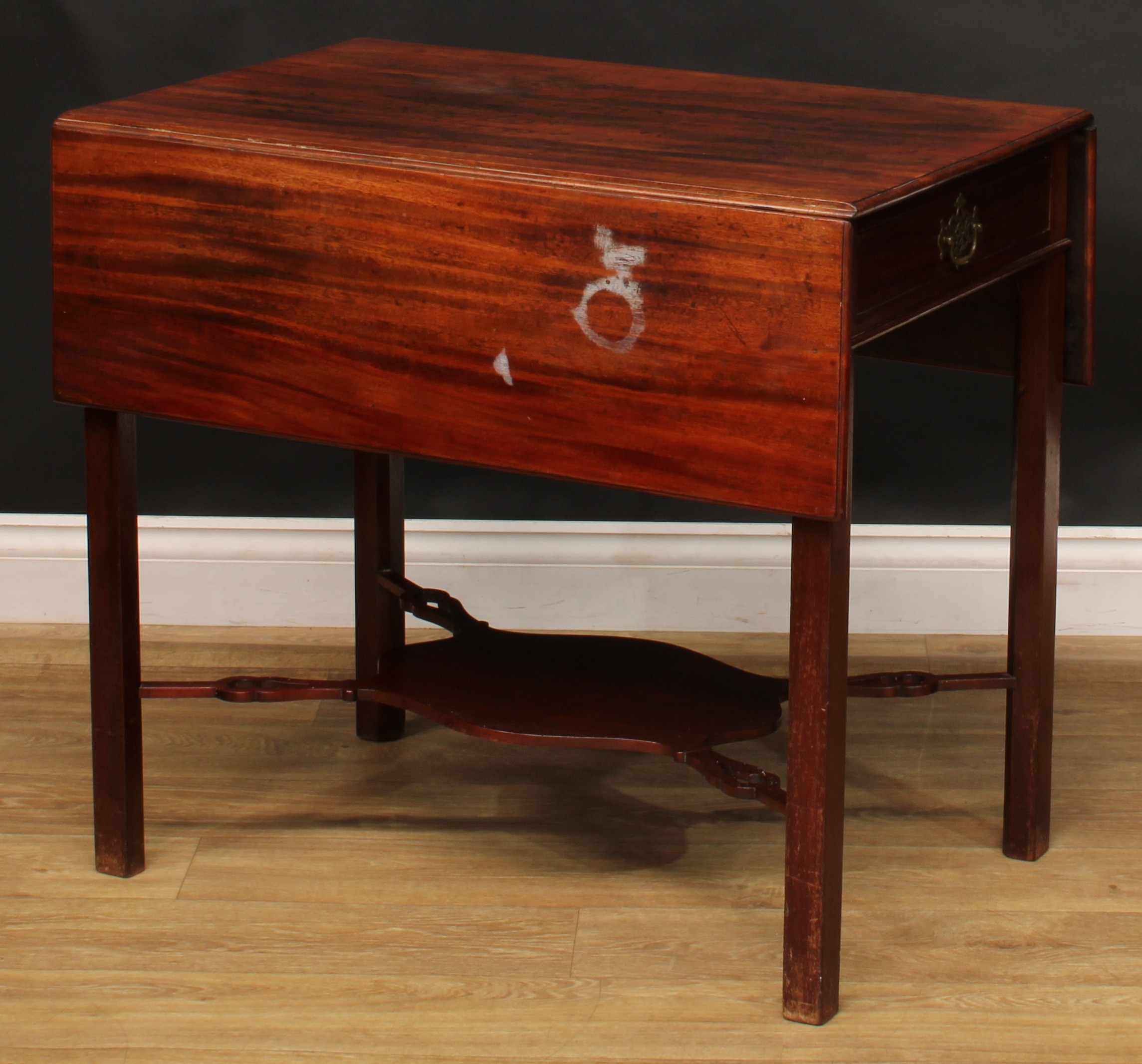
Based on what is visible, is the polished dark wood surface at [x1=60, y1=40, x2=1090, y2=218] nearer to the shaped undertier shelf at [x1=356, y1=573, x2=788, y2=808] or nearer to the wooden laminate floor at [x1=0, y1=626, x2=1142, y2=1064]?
the shaped undertier shelf at [x1=356, y1=573, x2=788, y2=808]

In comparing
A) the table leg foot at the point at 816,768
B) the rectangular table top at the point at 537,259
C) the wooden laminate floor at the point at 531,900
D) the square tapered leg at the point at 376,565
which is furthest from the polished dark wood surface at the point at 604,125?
the wooden laminate floor at the point at 531,900

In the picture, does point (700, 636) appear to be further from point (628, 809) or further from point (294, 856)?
point (294, 856)

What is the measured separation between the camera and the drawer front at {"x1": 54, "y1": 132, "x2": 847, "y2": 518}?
4.80 ft

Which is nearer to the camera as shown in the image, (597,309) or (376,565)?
(597,309)

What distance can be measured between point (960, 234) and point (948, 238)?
0.8 inches

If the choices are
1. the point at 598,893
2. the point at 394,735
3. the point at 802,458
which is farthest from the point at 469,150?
the point at 394,735

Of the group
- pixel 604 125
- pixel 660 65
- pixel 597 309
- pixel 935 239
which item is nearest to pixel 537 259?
pixel 597 309

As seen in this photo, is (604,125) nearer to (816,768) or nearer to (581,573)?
(816,768)

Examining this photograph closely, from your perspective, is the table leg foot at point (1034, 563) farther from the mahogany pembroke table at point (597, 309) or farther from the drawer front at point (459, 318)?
the drawer front at point (459, 318)

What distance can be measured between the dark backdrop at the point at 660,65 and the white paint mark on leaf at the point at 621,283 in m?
1.02

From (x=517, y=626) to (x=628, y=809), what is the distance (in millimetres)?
613

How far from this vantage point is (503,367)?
1571 mm

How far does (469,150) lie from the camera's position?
158 cm

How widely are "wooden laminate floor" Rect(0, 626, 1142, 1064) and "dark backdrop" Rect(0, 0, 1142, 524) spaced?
0.33 metres
